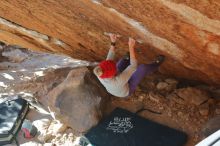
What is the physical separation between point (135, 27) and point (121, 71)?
787 millimetres

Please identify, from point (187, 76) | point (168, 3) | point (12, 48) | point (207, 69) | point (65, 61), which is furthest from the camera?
point (12, 48)

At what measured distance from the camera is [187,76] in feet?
16.3

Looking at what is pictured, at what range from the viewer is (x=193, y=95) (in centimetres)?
480

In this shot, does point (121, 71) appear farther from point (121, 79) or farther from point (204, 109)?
point (204, 109)

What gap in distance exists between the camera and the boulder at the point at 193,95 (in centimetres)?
474

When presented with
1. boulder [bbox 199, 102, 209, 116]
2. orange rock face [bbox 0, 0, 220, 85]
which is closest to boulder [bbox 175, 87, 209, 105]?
boulder [bbox 199, 102, 209, 116]

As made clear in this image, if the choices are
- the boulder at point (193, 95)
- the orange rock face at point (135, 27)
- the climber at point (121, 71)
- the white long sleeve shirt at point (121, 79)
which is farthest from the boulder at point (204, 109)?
the white long sleeve shirt at point (121, 79)

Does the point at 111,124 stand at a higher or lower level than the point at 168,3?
lower

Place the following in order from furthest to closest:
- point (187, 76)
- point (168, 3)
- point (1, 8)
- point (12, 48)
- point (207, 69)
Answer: point (12, 48) → point (1, 8) → point (187, 76) → point (207, 69) → point (168, 3)

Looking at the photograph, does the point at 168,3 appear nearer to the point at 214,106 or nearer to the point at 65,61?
the point at 214,106

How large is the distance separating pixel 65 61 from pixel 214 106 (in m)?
3.66

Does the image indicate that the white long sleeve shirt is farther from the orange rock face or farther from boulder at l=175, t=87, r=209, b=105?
boulder at l=175, t=87, r=209, b=105

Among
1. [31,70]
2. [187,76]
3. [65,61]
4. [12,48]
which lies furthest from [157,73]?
[12,48]

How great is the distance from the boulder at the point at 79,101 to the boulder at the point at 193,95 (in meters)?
1.03
